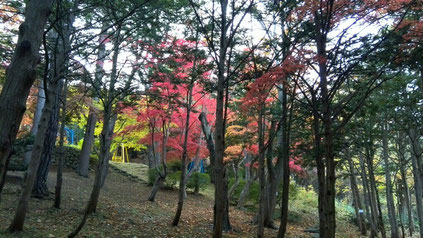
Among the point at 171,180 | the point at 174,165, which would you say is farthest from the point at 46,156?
the point at 174,165

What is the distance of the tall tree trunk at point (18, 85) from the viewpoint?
2045mm

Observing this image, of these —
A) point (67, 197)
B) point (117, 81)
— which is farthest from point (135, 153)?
point (117, 81)

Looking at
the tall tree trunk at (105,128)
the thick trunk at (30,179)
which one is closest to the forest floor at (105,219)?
the thick trunk at (30,179)

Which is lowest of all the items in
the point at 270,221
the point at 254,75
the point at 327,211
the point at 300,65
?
the point at 270,221

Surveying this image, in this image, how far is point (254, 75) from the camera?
26.5ft

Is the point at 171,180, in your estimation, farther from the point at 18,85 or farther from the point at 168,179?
the point at 18,85

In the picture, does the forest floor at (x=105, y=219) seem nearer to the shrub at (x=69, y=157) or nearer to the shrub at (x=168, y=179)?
the shrub at (x=168, y=179)

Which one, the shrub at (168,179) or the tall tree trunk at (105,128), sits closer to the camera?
the tall tree trunk at (105,128)

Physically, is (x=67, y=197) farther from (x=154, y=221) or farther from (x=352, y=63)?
(x=352, y=63)

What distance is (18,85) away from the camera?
2.14m

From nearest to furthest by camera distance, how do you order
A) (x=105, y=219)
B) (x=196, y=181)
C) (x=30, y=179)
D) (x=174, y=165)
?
(x=30, y=179) < (x=105, y=219) < (x=196, y=181) < (x=174, y=165)

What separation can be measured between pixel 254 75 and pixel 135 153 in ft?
81.4

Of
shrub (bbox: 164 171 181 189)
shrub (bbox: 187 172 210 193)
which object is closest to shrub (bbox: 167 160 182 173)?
shrub (bbox: 164 171 181 189)

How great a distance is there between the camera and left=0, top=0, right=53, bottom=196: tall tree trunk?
2.04 meters
